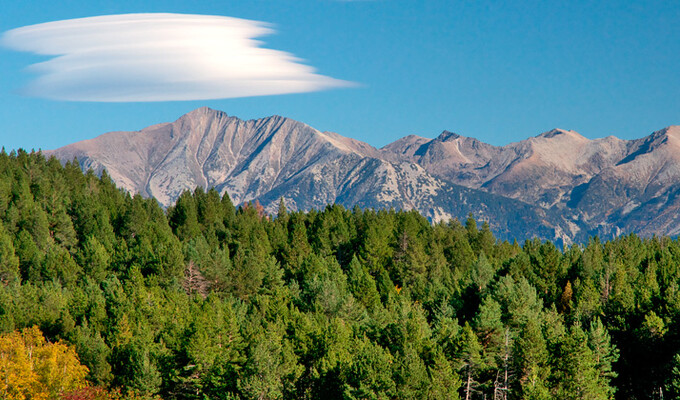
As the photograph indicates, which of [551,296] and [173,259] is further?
[173,259]

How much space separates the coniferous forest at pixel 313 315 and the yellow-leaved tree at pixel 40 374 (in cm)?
19

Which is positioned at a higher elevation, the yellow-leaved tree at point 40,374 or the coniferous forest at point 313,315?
the coniferous forest at point 313,315

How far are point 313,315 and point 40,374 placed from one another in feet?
114

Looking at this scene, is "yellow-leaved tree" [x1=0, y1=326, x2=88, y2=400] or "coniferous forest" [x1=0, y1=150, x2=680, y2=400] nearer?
"coniferous forest" [x1=0, y1=150, x2=680, y2=400]

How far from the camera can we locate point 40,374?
265ft

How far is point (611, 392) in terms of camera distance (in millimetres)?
72812

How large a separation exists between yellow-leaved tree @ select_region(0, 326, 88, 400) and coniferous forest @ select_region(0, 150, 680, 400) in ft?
0.63

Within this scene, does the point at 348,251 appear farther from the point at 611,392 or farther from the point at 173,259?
the point at 611,392

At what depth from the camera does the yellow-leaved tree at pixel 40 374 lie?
78.9 metres

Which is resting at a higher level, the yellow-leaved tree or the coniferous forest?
the coniferous forest

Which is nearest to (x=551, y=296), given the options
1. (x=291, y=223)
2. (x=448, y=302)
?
(x=448, y=302)

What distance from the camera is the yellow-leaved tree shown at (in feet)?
259

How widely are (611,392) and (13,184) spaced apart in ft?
495

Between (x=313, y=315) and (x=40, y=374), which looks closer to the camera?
(x=40, y=374)
